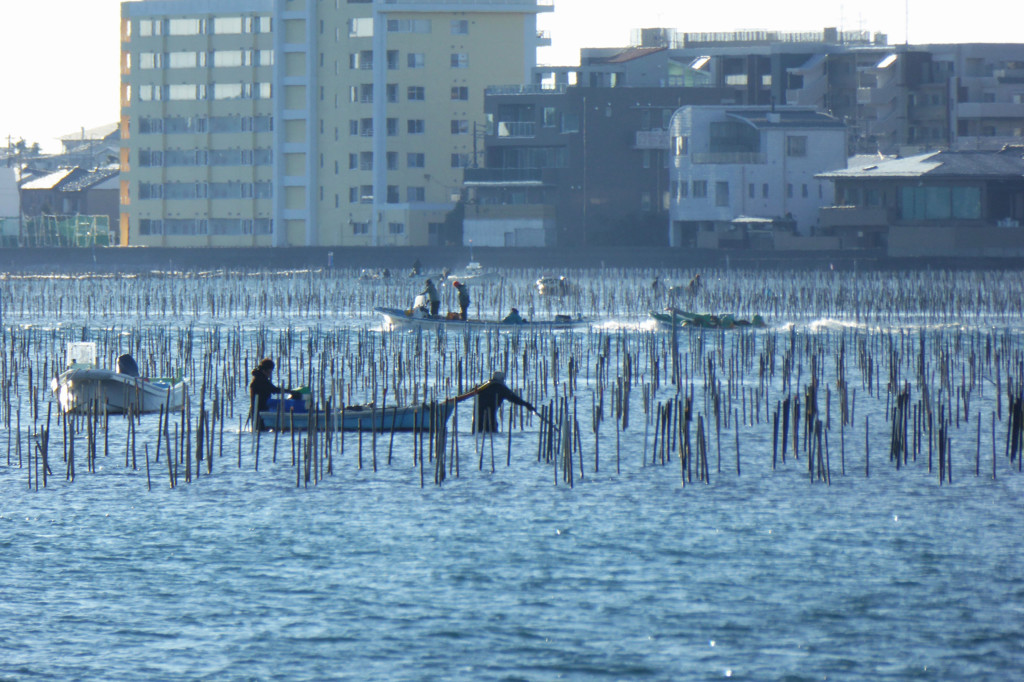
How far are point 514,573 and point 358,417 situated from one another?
8.87m

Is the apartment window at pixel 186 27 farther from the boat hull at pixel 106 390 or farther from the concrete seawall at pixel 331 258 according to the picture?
the boat hull at pixel 106 390

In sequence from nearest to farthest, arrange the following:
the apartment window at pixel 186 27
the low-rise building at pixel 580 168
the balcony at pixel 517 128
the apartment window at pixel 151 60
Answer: the low-rise building at pixel 580 168
the balcony at pixel 517 128
the apartment window at pixel 186 27
the apartment window at pixel 151 60

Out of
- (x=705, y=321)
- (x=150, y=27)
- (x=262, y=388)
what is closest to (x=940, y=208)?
(x=705, y=321)

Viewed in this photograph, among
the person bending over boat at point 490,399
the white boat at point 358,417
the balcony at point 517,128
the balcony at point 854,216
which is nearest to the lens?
the white boat at point 358,417

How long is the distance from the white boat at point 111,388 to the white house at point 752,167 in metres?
61.2

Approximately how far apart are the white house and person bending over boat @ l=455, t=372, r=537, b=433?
62125 millimetres

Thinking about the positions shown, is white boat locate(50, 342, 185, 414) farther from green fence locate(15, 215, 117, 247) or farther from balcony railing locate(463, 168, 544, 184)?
green fence locate(15, 215, 117, 247)

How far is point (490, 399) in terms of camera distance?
28641 mm

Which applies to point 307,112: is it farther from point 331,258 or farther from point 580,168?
point 580,168

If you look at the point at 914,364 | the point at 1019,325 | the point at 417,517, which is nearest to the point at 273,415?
the point at 417,517

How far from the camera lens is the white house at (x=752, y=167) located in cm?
9112

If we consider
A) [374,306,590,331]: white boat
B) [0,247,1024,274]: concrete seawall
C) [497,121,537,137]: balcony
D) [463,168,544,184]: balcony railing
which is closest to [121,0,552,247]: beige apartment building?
[497,121,537,137]: balcony

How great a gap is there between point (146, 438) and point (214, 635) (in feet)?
45.5

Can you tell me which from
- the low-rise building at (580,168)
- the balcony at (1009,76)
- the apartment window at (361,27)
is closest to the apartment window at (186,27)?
the apartment window at (361,27)
